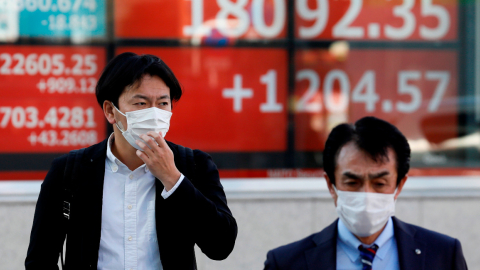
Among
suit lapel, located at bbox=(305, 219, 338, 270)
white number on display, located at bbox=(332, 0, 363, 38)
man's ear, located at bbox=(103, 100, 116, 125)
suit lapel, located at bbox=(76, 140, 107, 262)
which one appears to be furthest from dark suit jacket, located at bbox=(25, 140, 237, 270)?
white number on display, located at bbox=(332, 0, 363, 38)

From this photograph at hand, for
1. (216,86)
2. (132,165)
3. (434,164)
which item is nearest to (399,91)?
(434,164)

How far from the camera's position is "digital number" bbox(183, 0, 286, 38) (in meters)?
4.72

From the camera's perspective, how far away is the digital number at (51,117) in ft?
15.0

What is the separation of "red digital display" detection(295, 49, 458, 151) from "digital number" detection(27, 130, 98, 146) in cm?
190

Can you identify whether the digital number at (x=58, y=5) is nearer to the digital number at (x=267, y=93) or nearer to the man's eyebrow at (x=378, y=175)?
the digital number at (x=267, y=93)

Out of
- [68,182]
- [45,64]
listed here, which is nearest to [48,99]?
[45,64]

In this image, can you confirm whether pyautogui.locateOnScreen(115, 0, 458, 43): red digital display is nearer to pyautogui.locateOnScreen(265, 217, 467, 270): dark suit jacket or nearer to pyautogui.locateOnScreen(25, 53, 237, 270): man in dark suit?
pyautogui.locateOnScreen(25, 53, 237, 270): man in dark suit

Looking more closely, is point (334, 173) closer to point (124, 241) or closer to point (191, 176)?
point (191, 176)

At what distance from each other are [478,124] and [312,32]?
1.82 m

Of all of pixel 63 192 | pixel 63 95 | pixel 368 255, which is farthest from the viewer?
pixel 63 95

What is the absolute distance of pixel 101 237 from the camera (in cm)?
212

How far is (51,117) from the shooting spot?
15.1 ft

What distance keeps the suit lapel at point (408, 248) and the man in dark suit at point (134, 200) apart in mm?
693

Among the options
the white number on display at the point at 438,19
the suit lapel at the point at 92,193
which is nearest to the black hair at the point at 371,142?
the suit lapel at the point at 92,193
